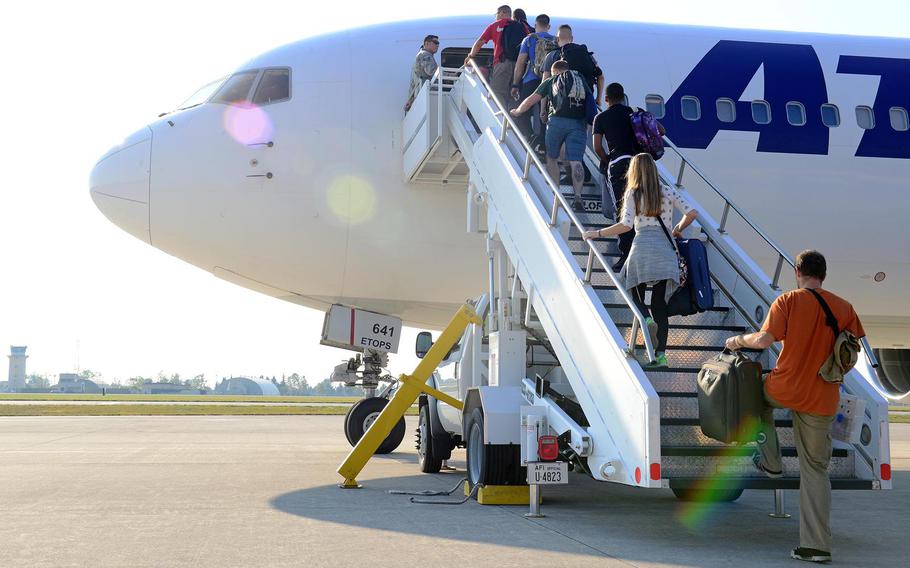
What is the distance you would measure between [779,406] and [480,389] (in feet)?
8.56

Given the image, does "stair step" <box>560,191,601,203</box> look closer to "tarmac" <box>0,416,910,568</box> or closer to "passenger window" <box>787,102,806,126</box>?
"tarmac" <box>0,416,910,568</box>

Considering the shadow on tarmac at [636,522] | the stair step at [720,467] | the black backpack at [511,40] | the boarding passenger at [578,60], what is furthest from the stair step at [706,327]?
the black backpack at [511,40]

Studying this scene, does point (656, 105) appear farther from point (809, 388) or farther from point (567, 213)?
point (809, 388)

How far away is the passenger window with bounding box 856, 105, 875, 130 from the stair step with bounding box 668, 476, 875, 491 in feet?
24.4

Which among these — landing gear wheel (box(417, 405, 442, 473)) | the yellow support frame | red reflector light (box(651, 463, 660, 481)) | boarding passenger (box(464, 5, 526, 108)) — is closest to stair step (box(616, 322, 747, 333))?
red reflector light (box(651, 463, 660, 481))

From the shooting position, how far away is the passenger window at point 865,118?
11.9m

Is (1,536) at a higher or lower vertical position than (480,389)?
lower

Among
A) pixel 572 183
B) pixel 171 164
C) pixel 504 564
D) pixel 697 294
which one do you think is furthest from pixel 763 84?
pixel 504 564

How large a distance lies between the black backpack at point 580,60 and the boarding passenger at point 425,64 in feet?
6.91

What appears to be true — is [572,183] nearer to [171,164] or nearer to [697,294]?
[697,294]

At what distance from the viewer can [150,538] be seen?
557 cm

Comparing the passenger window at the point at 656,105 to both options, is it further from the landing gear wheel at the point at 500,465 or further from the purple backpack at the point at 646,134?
the landing gear wheel at the point at 500,465

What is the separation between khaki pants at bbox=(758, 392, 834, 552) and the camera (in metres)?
5.13

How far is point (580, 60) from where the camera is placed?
891 cm
